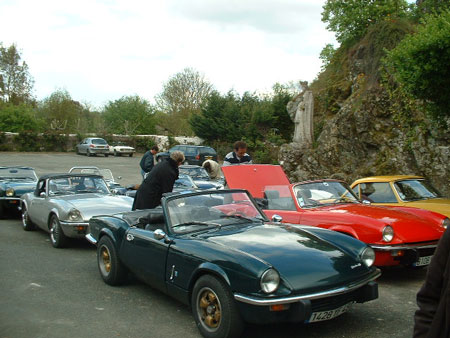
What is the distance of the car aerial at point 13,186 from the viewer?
12.1 meters

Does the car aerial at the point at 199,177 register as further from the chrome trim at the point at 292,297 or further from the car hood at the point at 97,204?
the chrome trim at the point at 292,297

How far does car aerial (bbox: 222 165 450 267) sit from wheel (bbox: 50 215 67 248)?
3291 millimetres

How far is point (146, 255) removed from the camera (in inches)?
209

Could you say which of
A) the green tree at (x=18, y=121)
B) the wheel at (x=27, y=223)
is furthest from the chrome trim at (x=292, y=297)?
the green tree at (x=18, y=121)

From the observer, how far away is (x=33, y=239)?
31.6 ft

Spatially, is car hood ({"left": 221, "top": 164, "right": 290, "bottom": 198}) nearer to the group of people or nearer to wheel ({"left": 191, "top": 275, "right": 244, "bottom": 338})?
the group of people

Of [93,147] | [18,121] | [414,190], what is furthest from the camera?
[18,121]

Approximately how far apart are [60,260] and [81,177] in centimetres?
310

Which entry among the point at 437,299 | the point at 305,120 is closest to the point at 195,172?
the point at 305,120

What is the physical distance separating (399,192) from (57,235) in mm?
6746

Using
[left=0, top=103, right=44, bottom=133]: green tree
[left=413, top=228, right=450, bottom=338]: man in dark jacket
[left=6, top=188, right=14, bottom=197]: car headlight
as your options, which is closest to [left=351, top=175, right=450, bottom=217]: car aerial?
[left=413, top=228, right=450, bottom=338]: man in dark jacket

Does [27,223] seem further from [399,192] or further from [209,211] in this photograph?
[399,192]

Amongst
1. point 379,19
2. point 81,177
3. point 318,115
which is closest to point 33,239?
point 81,177

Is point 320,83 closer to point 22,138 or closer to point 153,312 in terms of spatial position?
point 153,312
